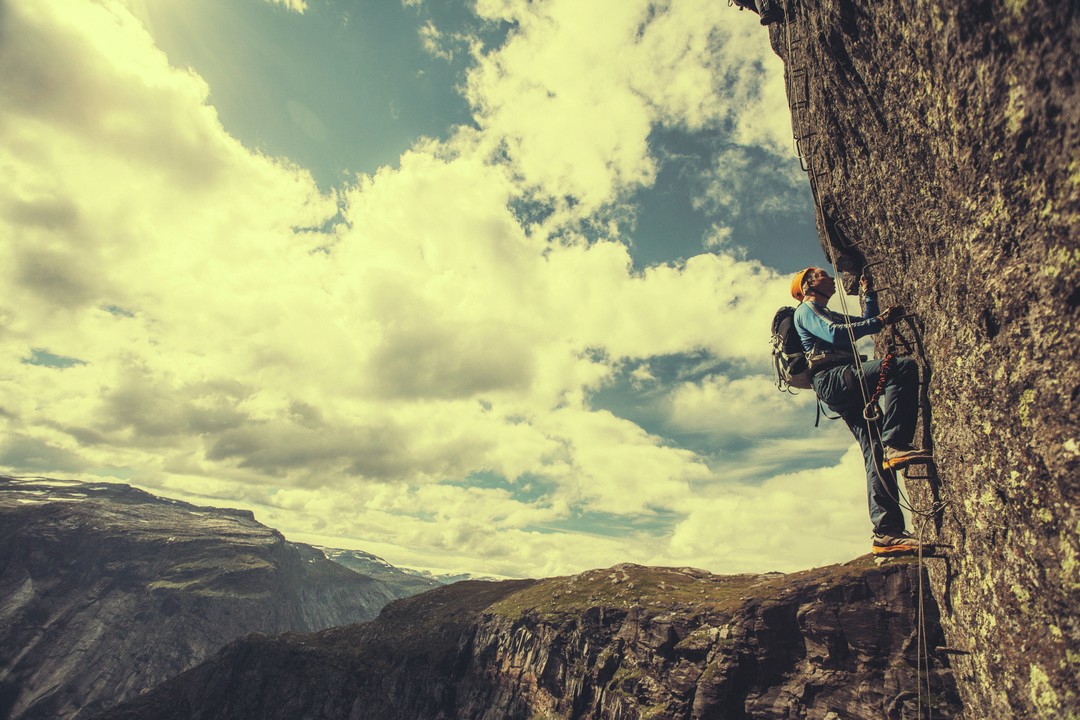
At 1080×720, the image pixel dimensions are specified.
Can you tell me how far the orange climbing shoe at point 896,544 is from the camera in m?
10.3

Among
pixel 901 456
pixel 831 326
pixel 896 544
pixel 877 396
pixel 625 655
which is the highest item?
pixel 831 326

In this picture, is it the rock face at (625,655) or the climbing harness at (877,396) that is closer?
the climbing harness at (877,396)

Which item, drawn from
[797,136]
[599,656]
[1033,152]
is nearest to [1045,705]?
[1033,152]

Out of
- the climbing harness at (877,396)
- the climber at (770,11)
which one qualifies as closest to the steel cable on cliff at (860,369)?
the climbing harness at (877,396)

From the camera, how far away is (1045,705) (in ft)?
21.0

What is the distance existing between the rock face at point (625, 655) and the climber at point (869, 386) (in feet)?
10.2

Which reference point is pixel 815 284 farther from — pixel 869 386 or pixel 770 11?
Result: pixel 770 11

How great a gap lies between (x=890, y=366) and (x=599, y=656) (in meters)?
121

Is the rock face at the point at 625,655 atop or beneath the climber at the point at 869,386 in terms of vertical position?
beneath

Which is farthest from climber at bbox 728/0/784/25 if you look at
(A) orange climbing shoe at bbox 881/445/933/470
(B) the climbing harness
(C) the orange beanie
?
(A) orange climbing shoe at bbox 881/445/933/470

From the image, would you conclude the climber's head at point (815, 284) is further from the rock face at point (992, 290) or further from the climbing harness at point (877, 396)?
the climbing harness at point (877, 396)

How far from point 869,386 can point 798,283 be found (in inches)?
135

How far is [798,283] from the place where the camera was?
13047 mm

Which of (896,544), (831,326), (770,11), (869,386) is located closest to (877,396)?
(869,386)
